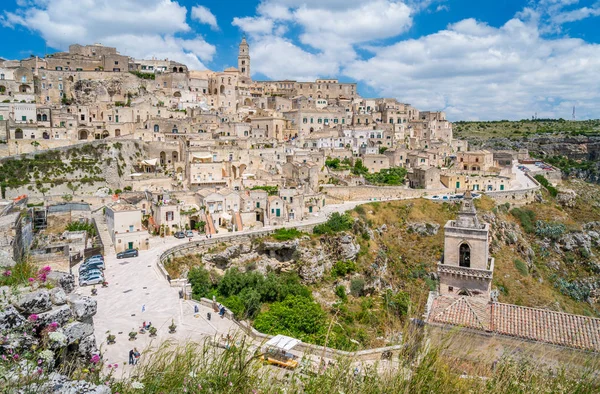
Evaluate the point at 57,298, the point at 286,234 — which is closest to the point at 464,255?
the point at 286,234

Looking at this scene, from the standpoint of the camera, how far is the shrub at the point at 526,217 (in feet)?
140

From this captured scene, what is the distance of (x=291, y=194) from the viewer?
36.5 meters

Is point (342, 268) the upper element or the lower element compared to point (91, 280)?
lower

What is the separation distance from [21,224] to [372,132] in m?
44.2

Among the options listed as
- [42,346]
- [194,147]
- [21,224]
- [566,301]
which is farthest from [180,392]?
[194,147]

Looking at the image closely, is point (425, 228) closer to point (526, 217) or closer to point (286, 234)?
point (526, 217)

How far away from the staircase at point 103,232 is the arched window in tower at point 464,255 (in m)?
20.2

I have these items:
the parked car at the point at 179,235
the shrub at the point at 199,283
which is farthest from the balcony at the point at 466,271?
the parked car at the point at 179,235

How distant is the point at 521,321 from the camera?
42.9ft

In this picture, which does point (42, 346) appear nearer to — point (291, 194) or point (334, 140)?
point (291, 194)

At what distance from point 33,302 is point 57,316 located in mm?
374

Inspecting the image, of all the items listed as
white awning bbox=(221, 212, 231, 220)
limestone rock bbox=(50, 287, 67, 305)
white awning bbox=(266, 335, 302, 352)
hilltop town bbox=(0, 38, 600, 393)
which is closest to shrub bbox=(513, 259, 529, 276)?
hilltop town bbox=(0, 38, 600, 393)

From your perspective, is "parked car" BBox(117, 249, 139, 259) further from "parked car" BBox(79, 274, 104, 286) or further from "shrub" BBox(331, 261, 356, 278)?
"shrub" BBox(331, 261, 356, 278)

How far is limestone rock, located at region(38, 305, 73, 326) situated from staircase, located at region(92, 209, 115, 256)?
71.2 feet
